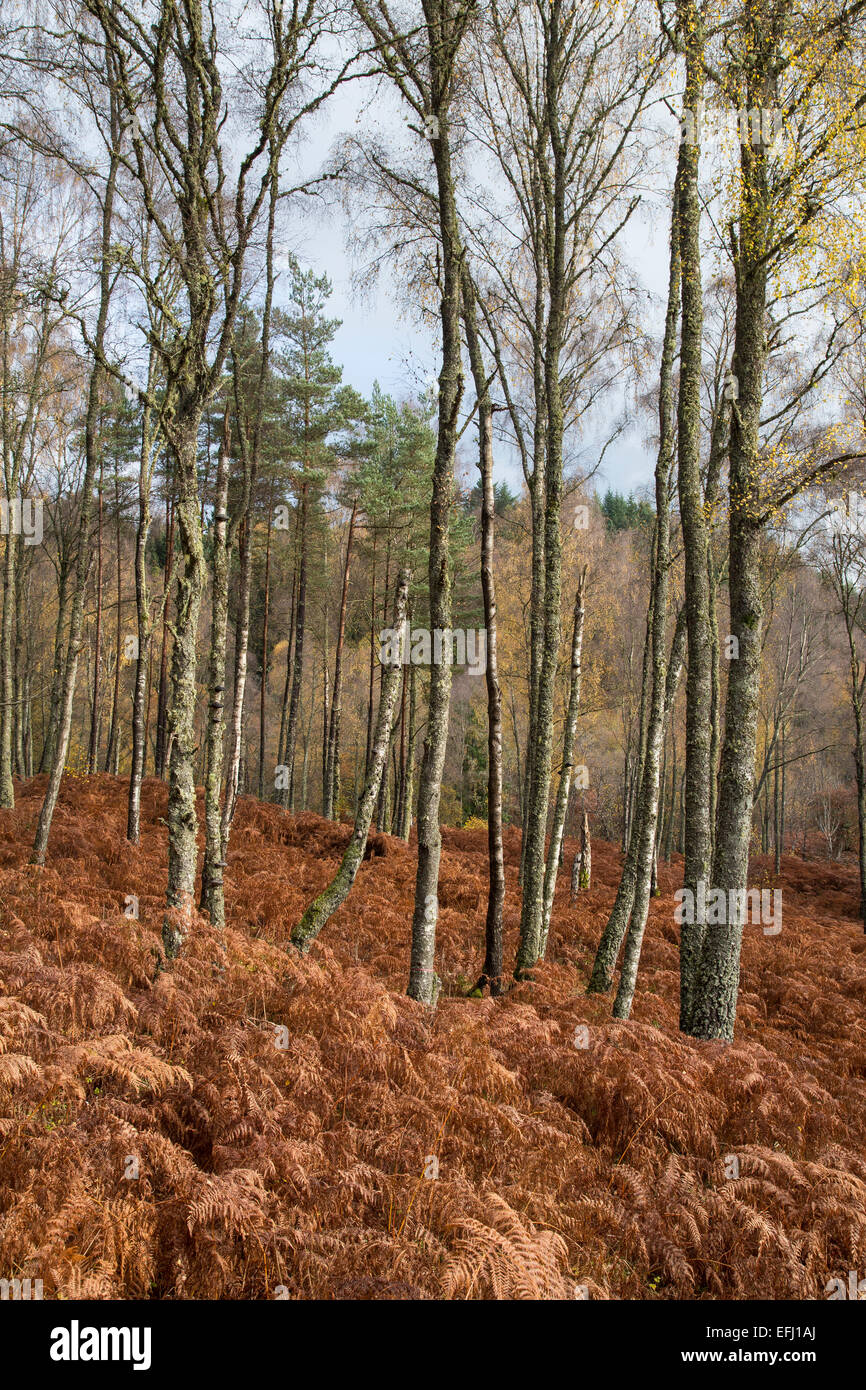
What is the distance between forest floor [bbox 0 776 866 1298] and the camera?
3.05 meters

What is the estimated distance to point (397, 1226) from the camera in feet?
11.0

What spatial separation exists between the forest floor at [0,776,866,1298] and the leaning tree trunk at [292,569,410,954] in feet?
1.52

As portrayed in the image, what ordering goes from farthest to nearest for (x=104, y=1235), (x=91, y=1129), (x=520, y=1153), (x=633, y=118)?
1. (x=633, y=118)
2. (x=520, y=1153)
3. (x=91, y=1129)
4. (x=104, y=1235)

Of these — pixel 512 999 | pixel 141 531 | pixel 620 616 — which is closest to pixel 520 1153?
pixel 512 999

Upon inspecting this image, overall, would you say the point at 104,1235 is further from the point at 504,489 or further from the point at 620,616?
the point at 504,489

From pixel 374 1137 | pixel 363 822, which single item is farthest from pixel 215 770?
pixel 374 1137

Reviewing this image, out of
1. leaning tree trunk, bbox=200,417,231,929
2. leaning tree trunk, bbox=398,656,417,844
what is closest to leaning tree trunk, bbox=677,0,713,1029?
leaning tree trunk, bbox=200,417,231,929

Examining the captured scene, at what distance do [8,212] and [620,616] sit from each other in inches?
902

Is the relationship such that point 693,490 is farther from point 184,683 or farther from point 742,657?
point 184,683

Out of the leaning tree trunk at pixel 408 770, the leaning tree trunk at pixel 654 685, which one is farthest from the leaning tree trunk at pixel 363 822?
the leaning tree trunk at pixel 408 770

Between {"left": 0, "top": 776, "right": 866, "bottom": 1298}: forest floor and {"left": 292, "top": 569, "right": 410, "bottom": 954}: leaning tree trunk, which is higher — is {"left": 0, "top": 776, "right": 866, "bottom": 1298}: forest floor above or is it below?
below

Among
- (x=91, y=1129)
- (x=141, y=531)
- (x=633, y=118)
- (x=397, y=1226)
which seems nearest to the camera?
(x=397, y=1226)

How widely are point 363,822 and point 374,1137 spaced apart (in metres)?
4.30

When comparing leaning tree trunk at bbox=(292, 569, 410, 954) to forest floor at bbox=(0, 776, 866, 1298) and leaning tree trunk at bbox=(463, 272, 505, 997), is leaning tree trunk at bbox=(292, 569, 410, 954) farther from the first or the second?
leaning tree trunk at bbox=(463, 272, 505, 997)
